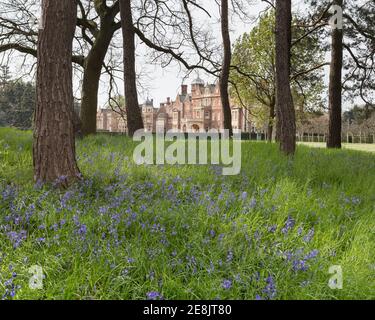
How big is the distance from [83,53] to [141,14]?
3033 mm

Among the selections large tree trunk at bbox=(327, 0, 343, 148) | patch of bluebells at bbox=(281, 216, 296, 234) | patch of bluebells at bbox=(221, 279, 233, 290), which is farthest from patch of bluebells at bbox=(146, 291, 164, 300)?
large tree trunk at bbox=(327, 0, 343, 148)

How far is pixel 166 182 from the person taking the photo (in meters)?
4.58

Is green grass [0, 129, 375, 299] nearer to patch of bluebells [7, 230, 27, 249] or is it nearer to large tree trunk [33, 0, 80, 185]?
patch of bluebells [7, 230, 27, 249]

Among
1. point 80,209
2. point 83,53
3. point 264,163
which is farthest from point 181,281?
point 83,53

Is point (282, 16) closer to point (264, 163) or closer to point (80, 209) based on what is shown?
point (264, 163)

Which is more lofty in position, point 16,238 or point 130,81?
point 130,81

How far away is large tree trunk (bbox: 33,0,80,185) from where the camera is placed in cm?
416

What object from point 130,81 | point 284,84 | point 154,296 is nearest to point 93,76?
point 130,81

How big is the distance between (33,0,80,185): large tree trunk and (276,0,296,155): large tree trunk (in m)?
4.92

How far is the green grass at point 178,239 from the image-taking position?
2.28 m

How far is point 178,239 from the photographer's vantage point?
2.93 meters

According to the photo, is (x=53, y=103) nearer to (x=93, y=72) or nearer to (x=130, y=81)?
(x=130, y=81)

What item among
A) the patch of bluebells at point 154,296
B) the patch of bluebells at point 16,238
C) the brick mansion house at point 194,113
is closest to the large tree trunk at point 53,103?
Result: the patch of bluebells at point 16,238

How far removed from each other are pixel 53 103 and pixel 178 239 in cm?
243
